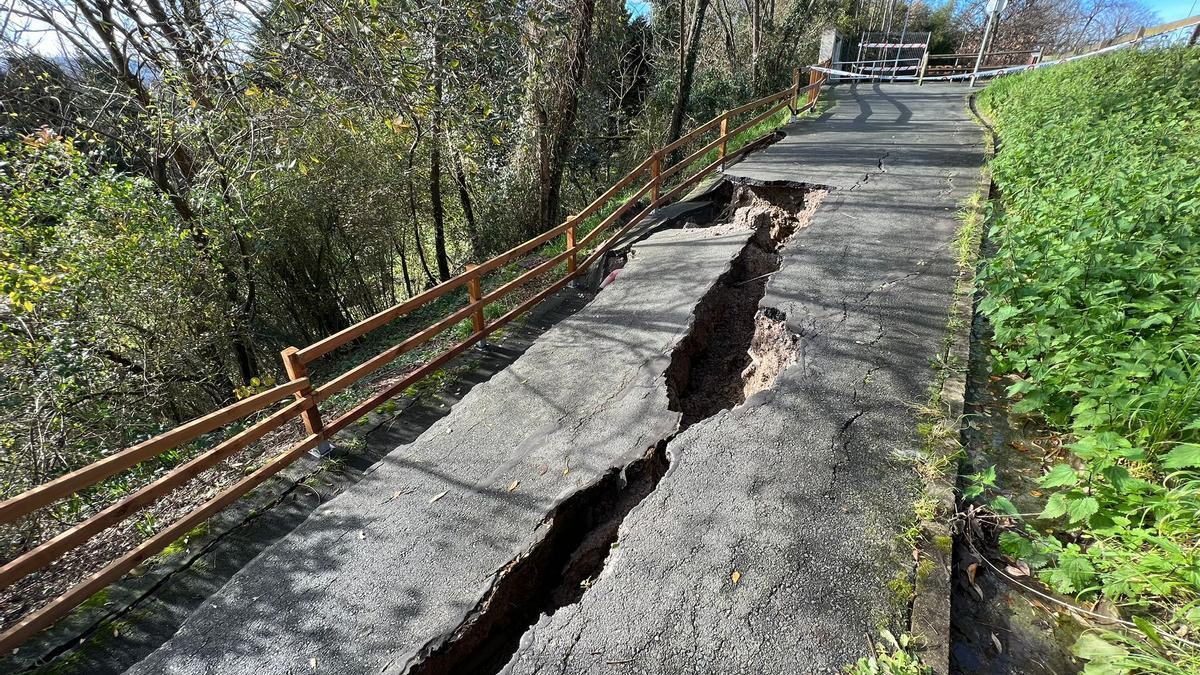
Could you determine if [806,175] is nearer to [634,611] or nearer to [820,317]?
[820,317]

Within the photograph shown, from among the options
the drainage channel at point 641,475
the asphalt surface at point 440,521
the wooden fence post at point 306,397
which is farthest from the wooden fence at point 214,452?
the drainage channel at point 641,475

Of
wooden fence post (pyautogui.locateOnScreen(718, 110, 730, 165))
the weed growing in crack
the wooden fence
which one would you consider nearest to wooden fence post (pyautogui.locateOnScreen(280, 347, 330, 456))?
the wooden fence

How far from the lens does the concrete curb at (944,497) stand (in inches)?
93.1

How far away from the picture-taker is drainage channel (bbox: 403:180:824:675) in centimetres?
288

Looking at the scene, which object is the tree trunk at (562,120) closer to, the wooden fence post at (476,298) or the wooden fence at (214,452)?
the wooden fence at (214,452)

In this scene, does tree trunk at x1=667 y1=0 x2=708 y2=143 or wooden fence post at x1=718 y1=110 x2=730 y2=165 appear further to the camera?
tree trunk at x1=667 y1=0 x2=708 y2=143

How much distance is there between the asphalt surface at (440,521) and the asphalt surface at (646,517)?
0.04 feet

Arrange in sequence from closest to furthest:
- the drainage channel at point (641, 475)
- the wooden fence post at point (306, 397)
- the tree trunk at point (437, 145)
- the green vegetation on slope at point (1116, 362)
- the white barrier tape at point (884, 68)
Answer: the green vegetation on slope at point (1116, 362) < the drainage channel at point (641, 475) < the wooden fence post at point (306, 397) < the tree trunk at point (437, 145) < the white barrier tape at point (884, 68)

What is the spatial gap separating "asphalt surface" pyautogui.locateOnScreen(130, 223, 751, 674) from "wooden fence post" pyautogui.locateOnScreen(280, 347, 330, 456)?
0.86m

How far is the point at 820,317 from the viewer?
16.5ft

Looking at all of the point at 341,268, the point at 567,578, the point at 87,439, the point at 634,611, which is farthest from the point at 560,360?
the point at 341,268

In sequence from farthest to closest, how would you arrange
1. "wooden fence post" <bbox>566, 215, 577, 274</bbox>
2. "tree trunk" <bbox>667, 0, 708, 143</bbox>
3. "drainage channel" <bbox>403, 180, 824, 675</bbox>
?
"tree trunk" <bbox>667, 0, 708, 143</bbox> < "wooden fence post" <bbox>566, 215, 577, 274</bbox> < "drainage channel" <bbox>403, 180, 824, 675</bbox>

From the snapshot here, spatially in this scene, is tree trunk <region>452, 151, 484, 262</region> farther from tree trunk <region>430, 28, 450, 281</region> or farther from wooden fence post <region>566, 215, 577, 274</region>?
wooden fence post <region>566, 215, 577, 274</region>

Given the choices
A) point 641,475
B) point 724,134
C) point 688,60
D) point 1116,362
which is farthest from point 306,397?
point 688,60
